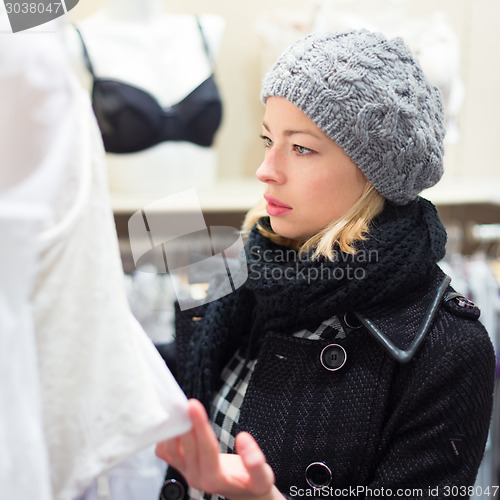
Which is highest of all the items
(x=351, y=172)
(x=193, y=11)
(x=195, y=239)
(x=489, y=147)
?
(x=193, y=11)

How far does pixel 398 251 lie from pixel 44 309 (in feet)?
1.59

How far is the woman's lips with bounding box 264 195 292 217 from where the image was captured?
0.79 m

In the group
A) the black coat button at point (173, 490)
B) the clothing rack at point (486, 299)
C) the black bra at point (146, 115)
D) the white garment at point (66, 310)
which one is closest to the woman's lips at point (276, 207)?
the white garment at point (66, 310)

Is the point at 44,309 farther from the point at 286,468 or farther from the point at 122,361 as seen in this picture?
the point at 286,468

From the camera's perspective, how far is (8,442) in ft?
1.42

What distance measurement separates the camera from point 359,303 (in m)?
0.76

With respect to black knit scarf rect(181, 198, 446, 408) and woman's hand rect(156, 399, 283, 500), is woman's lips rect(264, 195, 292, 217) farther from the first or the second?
woman's hand rect(156, 399, 283, 500)

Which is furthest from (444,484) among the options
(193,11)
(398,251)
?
(193,11)

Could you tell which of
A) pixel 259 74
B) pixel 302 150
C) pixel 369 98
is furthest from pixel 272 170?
pixel 259 74

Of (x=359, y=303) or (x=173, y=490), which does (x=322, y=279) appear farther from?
(x=173, y=490)

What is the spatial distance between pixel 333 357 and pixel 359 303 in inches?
3.6

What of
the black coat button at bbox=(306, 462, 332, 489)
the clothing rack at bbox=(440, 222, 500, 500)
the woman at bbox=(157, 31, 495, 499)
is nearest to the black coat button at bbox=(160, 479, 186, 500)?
the woman at bbox=(157, 31, 495, 499)

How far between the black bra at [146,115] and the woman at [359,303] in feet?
2.40

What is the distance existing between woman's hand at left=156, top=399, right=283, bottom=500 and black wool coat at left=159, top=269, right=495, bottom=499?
0.19 meters
